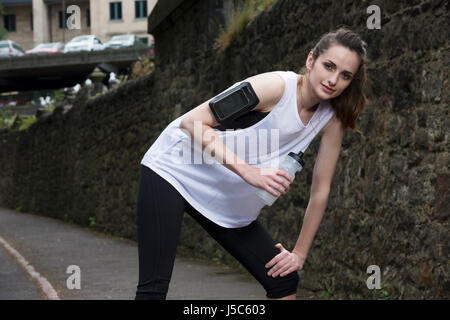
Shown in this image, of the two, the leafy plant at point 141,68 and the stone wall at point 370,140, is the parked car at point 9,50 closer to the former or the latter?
the leafy plant at point 141,68

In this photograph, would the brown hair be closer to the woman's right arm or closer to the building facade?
the woman's right arm

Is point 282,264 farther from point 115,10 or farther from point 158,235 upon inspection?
point 115,10

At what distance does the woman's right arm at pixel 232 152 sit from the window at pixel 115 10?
173 feet

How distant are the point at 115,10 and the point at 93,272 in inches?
1976

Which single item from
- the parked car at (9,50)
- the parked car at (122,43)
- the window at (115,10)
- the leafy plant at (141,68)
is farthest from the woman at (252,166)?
the window at (115,10)

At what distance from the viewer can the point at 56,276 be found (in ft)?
28.6

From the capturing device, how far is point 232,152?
2861 mm

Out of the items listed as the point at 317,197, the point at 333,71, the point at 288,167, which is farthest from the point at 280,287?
the point at 333,71

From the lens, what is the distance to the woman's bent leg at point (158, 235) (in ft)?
10.0

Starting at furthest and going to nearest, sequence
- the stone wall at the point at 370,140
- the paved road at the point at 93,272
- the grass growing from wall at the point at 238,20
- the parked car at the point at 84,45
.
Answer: the parked car at the point at 84,45 < the grass growing from wall at the point at 238,20 < the paved road at the point at 93,272 < the stone wall at the point at 370,140

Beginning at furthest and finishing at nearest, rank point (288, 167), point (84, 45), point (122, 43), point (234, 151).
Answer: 1. point (84, 45)
2. point (122, 43)
3. point (234, 151)
4. point (288, 167)

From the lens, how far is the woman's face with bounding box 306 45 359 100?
287cm
